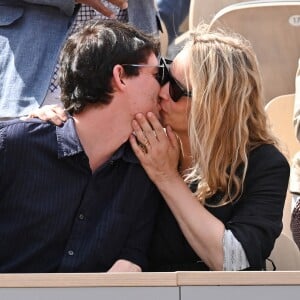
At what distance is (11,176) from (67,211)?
187 millimetres

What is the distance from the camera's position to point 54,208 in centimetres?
261

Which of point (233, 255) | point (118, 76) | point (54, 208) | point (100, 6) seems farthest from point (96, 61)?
point (233, 255)

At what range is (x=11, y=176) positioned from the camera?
2.60m

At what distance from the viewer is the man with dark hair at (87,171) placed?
2.60 m

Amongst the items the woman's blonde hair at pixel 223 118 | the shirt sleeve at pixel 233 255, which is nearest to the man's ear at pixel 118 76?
the woman's blonde hair at pixel 223 118

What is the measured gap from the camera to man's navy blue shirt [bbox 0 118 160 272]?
2600 millimetres

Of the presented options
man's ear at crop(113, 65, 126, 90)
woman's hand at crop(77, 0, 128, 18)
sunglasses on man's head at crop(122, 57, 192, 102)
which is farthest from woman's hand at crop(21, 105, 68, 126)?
woman's hand at crop(77, 0, 128, 18)

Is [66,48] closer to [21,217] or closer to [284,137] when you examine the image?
[21,217]

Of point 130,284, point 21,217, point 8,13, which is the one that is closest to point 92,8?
point 8,13

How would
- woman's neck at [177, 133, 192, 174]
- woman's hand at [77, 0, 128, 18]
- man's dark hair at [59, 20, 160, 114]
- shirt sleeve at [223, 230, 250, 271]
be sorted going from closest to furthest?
shirt sleeve at [223, 230, 250, 271] → man's dark hair at [59, 20, 160, 114] → woman's neck at [177, 133, 192, 174] → woman's hand at [77, 0, 128, 18]

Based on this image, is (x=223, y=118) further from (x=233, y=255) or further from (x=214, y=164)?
(x=233, y=255)

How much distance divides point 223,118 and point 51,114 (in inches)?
20.2

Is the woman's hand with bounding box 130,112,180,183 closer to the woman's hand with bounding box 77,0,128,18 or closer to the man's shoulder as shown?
the man's shoulder

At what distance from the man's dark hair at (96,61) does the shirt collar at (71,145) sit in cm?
7
